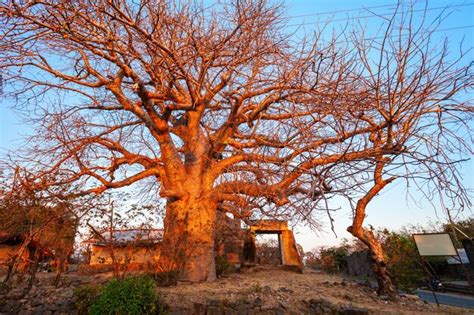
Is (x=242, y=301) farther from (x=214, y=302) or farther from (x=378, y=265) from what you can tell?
(x=378, y=265)

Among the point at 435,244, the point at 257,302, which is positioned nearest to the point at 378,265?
the point at 435,244

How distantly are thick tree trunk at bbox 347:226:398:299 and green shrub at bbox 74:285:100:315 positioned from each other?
193 inches

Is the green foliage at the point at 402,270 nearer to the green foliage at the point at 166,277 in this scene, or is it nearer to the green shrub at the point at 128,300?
the green foliage at the point at 166,277

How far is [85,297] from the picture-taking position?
14.3 feet

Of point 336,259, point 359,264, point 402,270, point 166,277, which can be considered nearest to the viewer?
point 166,277

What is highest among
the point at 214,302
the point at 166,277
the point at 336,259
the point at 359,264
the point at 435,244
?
the point at 336,259

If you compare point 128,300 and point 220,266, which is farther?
point 220,266

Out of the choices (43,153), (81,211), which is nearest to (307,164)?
(81,211)

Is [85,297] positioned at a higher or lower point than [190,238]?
lower

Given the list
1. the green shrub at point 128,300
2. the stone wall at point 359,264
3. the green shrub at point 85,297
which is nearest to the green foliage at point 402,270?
the stone wall at point 359,264

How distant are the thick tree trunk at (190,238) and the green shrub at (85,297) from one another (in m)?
1.46

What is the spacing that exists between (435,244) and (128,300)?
582cm

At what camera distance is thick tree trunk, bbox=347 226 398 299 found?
5.39 m

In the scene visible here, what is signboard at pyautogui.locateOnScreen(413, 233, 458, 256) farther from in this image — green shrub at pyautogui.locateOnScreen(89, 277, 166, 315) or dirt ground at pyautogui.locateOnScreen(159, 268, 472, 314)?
green shrub at pyautogui.locateOnScreen(89, 277, 166, 315)
